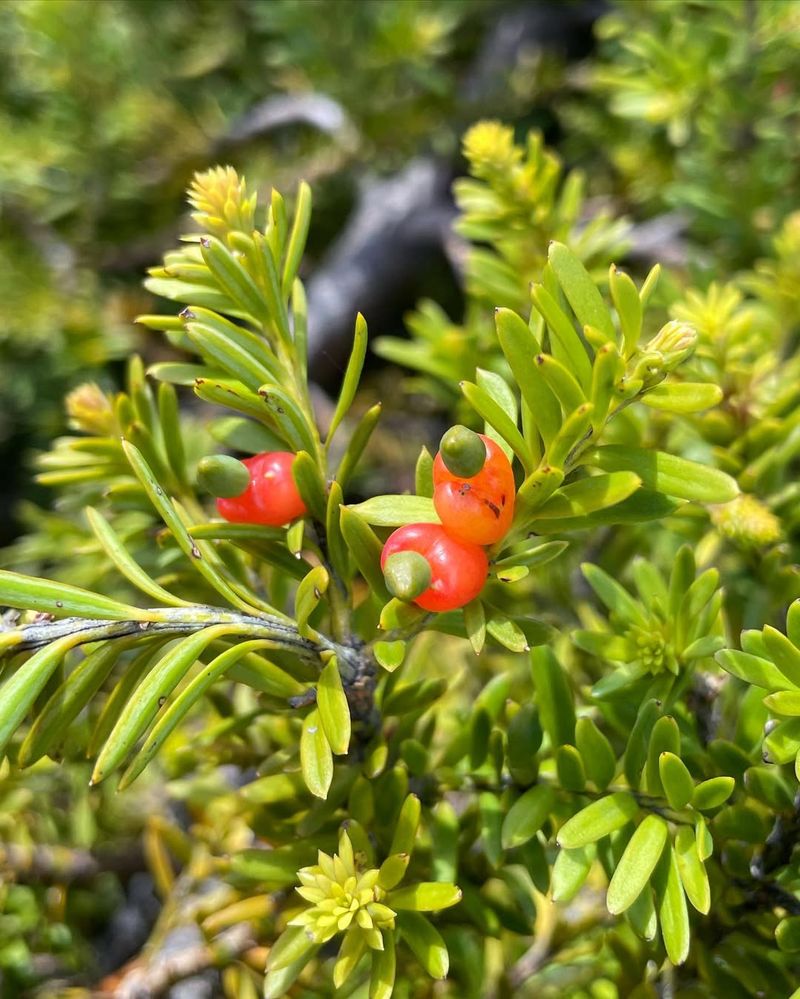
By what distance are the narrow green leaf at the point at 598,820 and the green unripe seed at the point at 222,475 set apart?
0.36 m

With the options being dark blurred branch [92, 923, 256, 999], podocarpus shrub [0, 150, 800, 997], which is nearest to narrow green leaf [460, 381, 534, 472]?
podocarpus shrub [0, 150, 800, 997]

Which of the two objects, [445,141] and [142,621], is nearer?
[142,621]

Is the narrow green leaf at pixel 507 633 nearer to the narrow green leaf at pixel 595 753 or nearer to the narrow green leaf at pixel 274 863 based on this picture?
the narrow green leaf at pixel 595 753

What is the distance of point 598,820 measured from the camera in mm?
633

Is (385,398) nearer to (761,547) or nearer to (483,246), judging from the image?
(483,246)

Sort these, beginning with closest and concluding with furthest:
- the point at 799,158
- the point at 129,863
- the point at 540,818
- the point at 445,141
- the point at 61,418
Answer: the point at 540,818, the point at 129,863, the point at 799,158, the point at 61,418, the point at 445,141

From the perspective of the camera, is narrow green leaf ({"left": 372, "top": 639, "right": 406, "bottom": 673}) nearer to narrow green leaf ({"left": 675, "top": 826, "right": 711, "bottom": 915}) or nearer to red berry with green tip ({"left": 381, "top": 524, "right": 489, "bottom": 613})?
red berry with green tip ({"left": 381, "top": 524, "right": 489, "bottom": 613})

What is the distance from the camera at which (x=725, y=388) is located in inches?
34.6

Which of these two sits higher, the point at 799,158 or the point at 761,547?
the point at 799,158

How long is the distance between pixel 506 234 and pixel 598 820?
2.54ft

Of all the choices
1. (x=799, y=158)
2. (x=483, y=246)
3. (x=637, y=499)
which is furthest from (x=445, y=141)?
(x=637, y=499)

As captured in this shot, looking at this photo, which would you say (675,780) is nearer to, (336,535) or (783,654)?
(783,654)

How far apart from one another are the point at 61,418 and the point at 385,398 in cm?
69

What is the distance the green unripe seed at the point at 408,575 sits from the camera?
1.72 feet
